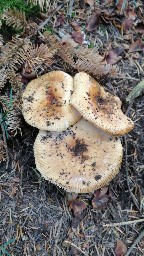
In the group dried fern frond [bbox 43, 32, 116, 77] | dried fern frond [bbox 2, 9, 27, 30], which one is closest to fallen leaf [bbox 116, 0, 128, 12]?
dried fern frond [bbox 43, 32, 116, 77]

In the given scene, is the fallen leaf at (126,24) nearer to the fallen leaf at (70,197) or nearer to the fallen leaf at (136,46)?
the fallen leaf at (136,46)

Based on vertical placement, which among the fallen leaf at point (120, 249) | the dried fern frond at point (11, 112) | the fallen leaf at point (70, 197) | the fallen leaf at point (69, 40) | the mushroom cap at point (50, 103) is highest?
the fallen leaf at point (69, 40)

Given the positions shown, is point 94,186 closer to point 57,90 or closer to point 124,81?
point 57,90

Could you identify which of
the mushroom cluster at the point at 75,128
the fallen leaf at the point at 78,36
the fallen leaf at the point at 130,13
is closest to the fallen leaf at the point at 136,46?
the fallen leaf at the point at 130,13

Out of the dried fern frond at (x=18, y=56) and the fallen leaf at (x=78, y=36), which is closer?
the dried fern frond at (x=18, y=56)

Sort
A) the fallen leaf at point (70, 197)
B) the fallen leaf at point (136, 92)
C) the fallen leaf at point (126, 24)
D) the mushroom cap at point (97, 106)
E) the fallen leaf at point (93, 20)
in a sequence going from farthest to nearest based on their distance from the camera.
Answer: the fallen leaf at point (126, 24), the fallen leaf at point (93, 20), the fallen leaf at point (136, 92), the fallen leaf at point (70, 197), the mushroom cap at point (97, 106)

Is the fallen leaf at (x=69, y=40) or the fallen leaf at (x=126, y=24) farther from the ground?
the fallen leaf at (x=126, y=24)

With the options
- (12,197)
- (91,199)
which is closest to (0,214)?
(12,197)
